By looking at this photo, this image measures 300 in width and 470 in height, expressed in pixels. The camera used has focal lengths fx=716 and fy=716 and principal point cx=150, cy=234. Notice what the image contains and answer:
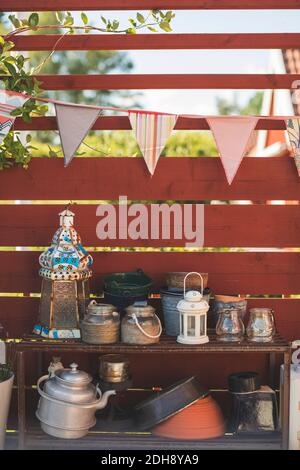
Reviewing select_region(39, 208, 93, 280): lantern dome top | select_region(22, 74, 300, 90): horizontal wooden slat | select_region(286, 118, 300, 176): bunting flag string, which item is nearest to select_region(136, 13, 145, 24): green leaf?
select_region(22, 74, 300, 90): horizontal wooden slat

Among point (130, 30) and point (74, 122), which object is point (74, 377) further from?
point (130, 30)

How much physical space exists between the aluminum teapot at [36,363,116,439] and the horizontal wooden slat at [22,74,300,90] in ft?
5.17

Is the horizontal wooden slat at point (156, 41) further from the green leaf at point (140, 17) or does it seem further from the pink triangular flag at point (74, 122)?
the pink triangular flag at point (74, 122)

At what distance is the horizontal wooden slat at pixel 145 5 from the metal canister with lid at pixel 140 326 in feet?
5.61

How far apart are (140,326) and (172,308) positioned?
0.94ft

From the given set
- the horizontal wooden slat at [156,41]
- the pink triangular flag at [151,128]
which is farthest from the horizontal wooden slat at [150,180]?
the horizontal wooden slat at [156,41]

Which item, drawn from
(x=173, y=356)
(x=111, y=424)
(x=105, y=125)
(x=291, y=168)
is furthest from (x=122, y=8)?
(x=111, y=424)

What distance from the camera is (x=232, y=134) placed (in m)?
3.81

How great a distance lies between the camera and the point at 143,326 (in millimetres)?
3512

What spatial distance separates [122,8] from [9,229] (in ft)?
4.63

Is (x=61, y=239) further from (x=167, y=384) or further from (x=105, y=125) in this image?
(x=167, y=384)

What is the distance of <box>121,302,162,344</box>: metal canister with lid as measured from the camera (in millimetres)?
3510

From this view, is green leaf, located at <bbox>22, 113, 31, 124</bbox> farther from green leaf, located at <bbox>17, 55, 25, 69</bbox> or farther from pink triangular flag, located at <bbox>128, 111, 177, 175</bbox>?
pink triangular flag, located at <bbox>128, 111, 177, 175</bbox>
